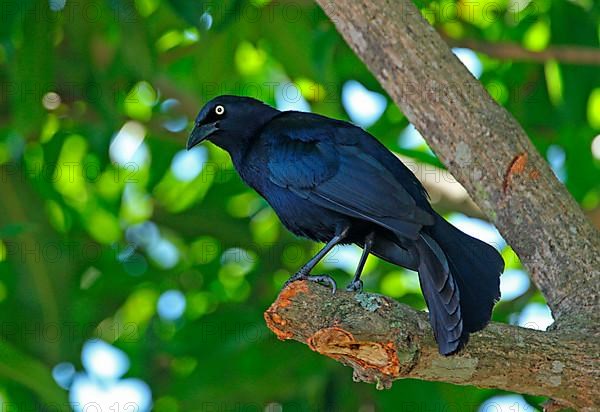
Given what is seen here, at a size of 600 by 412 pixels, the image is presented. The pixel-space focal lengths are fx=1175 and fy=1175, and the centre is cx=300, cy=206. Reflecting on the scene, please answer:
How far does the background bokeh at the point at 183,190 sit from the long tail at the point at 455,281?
119 cm

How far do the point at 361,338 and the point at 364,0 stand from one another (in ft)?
5.58

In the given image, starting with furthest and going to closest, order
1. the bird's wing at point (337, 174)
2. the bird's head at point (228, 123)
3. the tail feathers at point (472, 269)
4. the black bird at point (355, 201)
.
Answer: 1. the bird's head at point (228, 123)
2. the bird's wing at point (337, 174)
3. the black bird at point (355, 201)
4. the tail feathers at point (472, 269)

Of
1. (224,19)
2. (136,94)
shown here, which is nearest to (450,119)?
(224,19)

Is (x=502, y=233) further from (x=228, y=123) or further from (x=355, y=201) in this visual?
(x=228, y=123)

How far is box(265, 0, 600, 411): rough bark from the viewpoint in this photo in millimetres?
3658

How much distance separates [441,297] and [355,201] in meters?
0.58

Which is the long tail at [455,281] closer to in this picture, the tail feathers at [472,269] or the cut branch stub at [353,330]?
the tail feathers at [472,269]

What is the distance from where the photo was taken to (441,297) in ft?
13.0

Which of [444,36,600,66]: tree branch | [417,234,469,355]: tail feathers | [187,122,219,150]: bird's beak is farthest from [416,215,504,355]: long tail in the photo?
[444,36,600,66]: tree branch

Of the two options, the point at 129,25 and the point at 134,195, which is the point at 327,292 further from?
the point at 134,195

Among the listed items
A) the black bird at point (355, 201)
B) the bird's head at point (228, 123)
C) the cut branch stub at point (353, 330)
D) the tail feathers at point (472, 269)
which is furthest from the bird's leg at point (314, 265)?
the bird's head at point (228, 123)

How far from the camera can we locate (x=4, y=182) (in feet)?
21.2

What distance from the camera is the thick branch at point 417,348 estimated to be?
3.60 m

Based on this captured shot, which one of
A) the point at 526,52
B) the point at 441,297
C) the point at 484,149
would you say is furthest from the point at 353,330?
the point at 526,52
